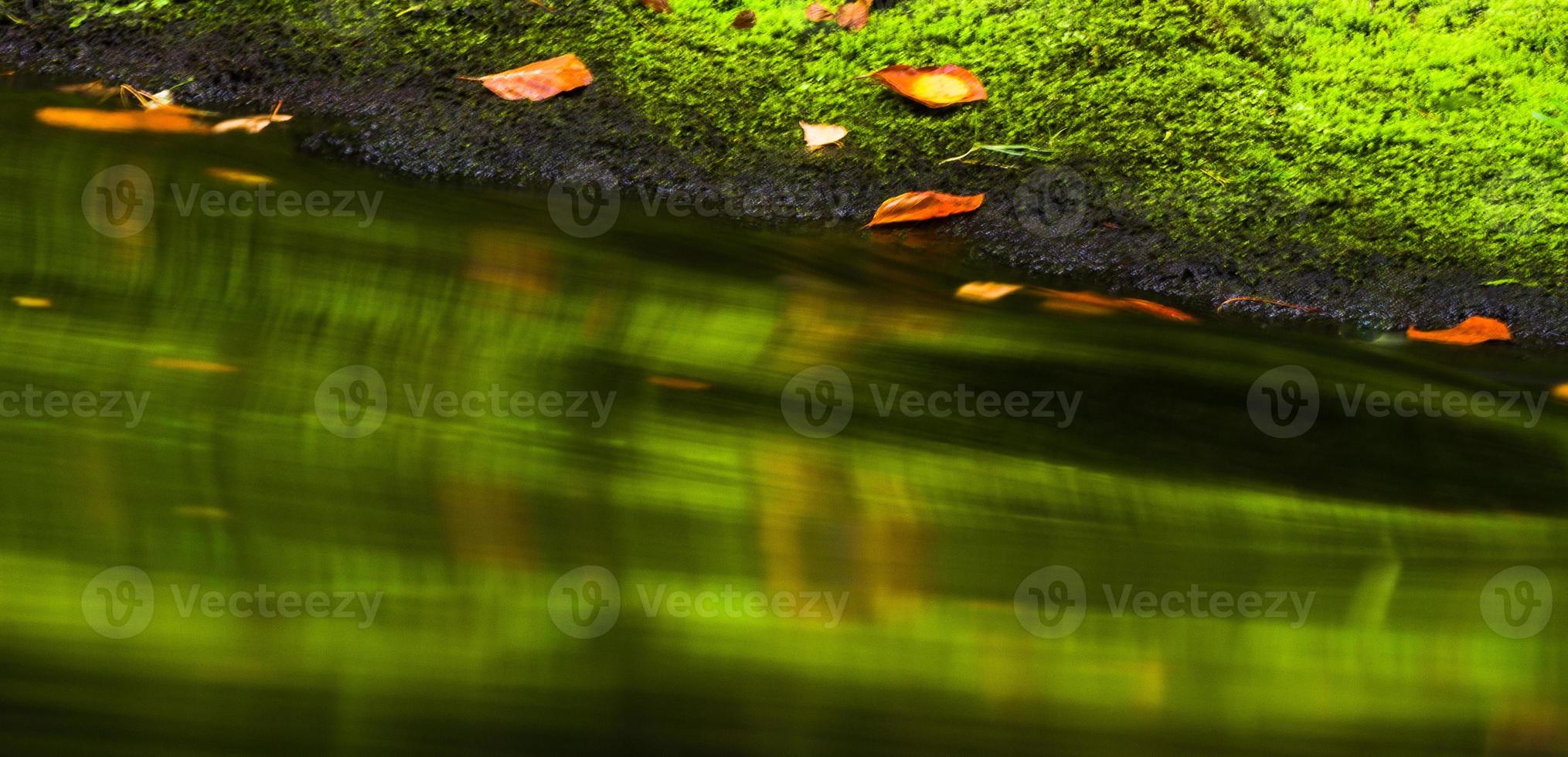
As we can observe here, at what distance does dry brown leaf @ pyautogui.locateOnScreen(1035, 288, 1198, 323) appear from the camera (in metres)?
2.06

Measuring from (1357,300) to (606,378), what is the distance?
51.3 inches

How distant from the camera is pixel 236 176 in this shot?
6.91 feet

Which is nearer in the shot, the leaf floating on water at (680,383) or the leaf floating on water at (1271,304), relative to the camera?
the leaf floating on water at (680,383)

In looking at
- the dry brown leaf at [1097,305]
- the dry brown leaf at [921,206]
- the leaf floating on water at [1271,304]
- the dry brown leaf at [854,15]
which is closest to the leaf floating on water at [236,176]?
the dry brown leaf at [921,206]

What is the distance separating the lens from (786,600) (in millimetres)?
1315

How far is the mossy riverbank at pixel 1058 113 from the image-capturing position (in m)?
2.22

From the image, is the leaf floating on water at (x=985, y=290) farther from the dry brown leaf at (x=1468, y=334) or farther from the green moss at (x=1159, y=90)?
the dry brown leaf at (x=1468, y=334)

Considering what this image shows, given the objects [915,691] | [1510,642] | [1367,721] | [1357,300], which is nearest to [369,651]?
[915,691]

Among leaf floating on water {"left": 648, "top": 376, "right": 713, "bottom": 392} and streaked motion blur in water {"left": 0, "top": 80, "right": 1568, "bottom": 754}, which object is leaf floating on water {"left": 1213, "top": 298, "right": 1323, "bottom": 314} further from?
leaf floating on water {"left": 648, "top": 376, "right": 713, "bottom": 392}

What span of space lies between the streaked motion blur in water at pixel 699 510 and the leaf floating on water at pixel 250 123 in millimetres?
279

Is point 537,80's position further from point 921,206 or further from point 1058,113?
point 1058,113

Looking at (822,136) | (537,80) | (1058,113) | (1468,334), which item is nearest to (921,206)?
(822,136)

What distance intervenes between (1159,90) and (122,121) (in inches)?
75.4

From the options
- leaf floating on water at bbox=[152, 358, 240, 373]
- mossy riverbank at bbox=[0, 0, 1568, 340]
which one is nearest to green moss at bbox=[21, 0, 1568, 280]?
mossy riverbank at bbox=[0, 0, 1568, 340]
